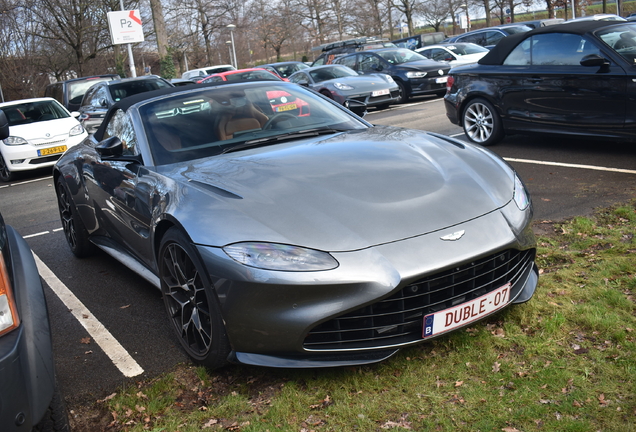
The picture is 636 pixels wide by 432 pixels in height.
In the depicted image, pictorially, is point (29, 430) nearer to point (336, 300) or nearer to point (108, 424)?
point (108, 424)

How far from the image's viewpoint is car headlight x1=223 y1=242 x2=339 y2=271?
109 inches

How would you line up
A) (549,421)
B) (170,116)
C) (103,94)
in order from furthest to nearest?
(103,94) < (170,116) < (549,421)

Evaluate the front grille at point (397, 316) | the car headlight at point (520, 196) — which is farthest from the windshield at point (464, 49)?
the front grille at point (397, 316)

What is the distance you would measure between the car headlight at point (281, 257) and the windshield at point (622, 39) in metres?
5.50

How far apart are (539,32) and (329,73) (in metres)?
9.34

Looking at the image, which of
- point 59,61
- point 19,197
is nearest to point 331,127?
point 19,197

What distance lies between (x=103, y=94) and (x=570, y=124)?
10982 millimetres

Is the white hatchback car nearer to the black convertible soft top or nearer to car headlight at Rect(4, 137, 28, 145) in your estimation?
car headlight at Rect(4, 137, 28, 145)

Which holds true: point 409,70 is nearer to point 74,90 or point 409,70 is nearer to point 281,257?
point 74,90

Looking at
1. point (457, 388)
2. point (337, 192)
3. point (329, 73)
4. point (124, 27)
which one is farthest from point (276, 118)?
point (124, 27)

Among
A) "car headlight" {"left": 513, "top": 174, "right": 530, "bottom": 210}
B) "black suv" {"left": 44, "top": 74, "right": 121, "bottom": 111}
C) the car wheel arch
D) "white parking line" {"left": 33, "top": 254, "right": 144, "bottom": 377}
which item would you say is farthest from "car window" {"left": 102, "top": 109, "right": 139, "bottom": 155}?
"black suv" {"left": 44, "top": 74, "right": 121, "bottom": 111}

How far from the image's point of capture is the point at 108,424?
2.95 metres

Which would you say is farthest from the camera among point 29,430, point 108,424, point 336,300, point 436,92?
point 436,92

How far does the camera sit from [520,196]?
3402mm
